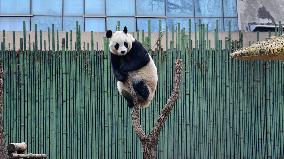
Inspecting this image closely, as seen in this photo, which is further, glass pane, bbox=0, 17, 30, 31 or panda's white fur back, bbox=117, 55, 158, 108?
glass pane, bbox=0, 17, 30, 31

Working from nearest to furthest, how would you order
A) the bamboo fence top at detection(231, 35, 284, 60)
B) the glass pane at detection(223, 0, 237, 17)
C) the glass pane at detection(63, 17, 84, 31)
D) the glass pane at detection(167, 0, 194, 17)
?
the bamboo fence top at detection(231, 35, 284, 60) < the glass pane at detection(63, 17, 84, 31) < the glass pane at detection(167, 0, 194, 17) < the glass pane at detection(223, 0, 237, 17)

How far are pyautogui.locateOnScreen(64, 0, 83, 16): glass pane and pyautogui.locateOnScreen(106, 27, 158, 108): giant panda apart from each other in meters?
6.43

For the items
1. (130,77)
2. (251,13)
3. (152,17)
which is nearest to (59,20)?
(152,17)

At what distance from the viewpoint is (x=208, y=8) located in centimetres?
1185

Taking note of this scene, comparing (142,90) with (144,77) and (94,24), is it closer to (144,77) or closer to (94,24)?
(144,77)

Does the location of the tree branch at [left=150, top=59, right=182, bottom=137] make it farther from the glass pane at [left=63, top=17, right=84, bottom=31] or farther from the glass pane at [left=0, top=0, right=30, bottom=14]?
the glass pane at [left=0, top=0, right=30, bottom=14]

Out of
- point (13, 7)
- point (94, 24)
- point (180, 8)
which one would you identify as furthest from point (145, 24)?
point (13, 7)

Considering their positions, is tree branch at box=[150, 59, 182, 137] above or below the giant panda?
below

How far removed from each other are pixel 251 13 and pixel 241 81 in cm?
365

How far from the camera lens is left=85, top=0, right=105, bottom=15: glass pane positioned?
1145 centimetres

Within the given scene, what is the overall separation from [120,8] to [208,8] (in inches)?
57.6

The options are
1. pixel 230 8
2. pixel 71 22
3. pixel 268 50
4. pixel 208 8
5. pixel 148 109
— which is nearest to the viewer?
pixel 268 50

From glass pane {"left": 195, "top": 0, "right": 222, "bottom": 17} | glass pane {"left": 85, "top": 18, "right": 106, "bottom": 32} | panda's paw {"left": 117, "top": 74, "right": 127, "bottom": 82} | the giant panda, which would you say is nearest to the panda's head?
the giant panda

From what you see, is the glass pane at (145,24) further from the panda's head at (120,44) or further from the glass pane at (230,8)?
the panda's head at (120,44)
